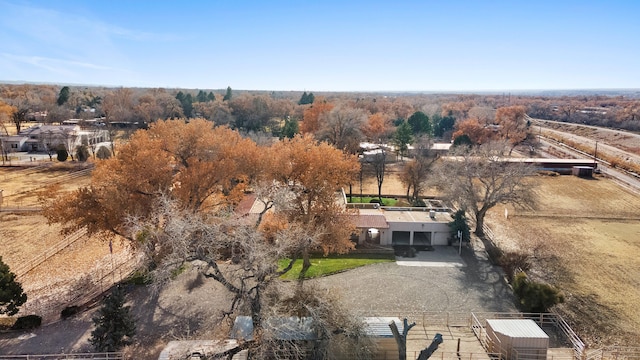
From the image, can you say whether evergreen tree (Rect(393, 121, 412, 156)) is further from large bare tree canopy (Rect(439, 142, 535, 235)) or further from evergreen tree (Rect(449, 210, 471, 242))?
evergreen tree (Rect(449, 210, 471, 242))

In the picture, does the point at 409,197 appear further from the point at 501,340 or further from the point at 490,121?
the point at 490,121

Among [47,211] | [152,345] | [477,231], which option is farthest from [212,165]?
[477,231]

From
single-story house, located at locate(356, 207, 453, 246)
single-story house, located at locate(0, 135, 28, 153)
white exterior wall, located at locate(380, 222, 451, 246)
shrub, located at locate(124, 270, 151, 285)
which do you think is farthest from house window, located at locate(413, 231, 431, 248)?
single-story house, located at locate(0, 135, 28, 153)

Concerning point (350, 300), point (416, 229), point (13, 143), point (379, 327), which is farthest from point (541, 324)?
point (13, 143)

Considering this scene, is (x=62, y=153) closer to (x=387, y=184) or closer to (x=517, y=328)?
(x=387, y=184)

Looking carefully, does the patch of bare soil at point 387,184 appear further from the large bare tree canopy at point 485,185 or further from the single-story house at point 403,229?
the single-story house at point 403,229

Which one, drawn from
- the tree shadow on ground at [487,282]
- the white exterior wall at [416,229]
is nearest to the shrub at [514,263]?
the tree shadow on ground at [487,282]
